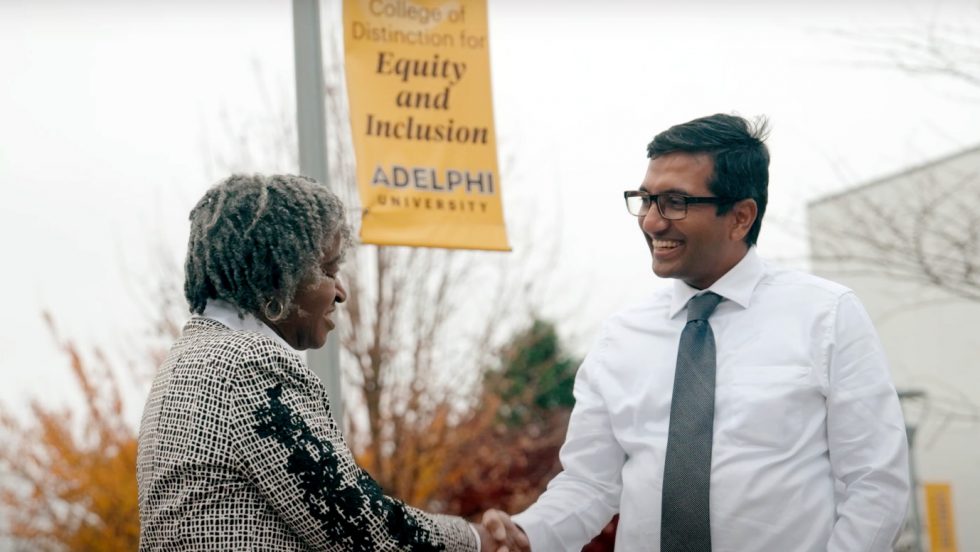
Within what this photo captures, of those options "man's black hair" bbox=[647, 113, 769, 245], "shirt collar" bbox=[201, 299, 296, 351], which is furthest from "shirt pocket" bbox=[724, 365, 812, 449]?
"shirt collar" bbox=[201, 299, 296, 351]

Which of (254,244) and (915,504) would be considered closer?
(254,244)

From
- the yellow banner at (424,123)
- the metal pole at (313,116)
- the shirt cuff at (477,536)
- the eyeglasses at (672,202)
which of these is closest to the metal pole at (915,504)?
the yellow banner at (424,123)

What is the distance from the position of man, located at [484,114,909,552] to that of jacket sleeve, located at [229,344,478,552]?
741mm

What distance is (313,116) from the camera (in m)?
4.51

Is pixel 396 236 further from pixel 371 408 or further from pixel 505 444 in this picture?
pixel 505 444

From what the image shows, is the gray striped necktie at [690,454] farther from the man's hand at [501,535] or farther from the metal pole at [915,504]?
the metal pole at [915,504]

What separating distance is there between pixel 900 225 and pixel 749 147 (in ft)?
17.5

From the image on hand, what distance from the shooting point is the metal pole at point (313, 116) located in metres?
4.41

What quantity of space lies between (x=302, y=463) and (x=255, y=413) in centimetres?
15

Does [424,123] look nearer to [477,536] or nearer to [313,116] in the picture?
[313,116]

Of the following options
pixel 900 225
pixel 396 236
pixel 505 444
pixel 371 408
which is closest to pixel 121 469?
pixel 371 408

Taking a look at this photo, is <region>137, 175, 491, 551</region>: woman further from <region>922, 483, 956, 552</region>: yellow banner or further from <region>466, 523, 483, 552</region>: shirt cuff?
<region>922, 483, 956, 552</region>: yellow banner

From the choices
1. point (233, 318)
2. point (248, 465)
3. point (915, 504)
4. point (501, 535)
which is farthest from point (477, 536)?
point (915, 504)

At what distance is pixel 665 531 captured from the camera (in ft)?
11.3
